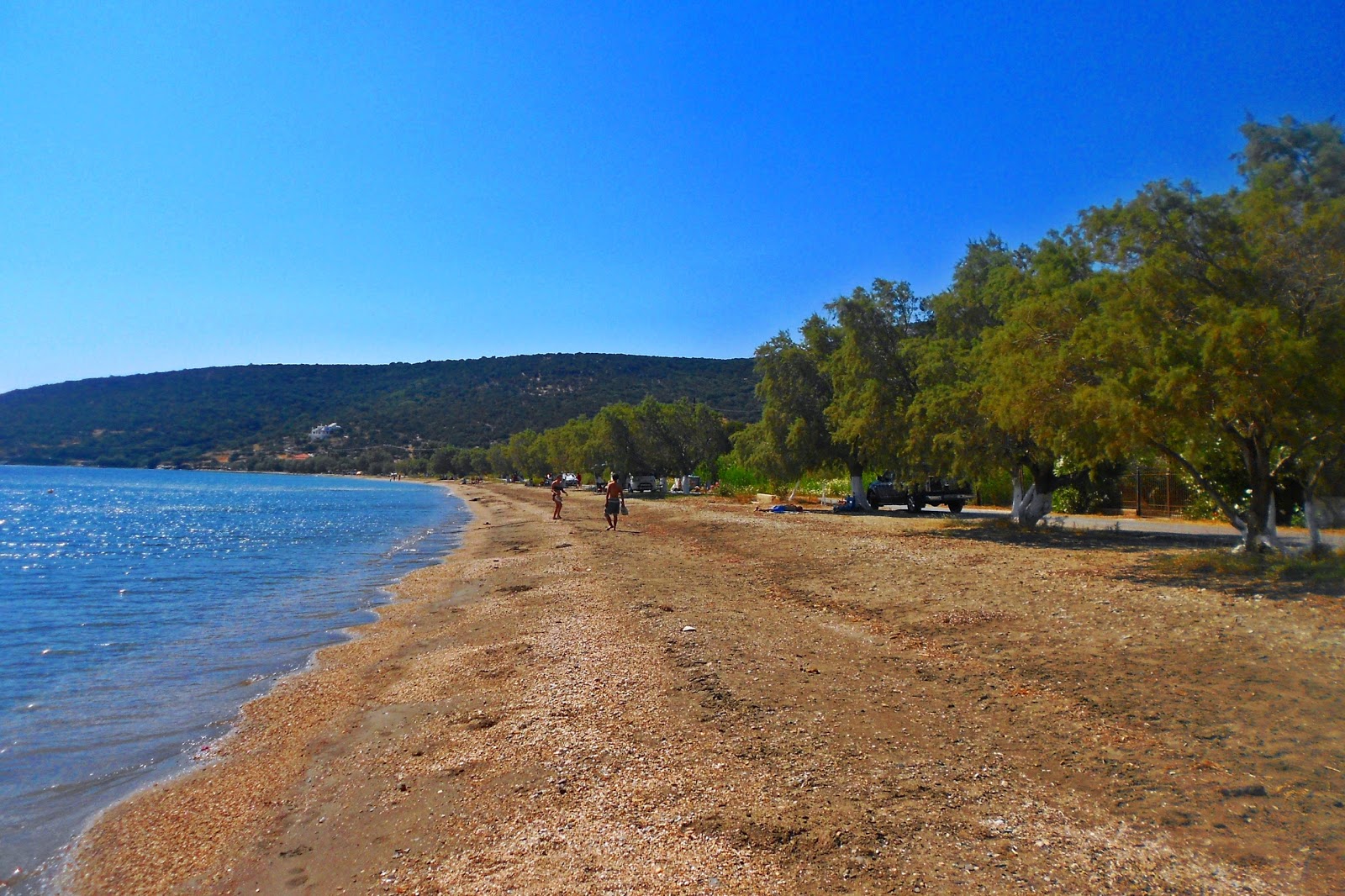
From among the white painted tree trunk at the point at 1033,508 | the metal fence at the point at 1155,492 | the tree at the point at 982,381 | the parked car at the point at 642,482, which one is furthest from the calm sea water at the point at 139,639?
the parked car at the point at 642,482

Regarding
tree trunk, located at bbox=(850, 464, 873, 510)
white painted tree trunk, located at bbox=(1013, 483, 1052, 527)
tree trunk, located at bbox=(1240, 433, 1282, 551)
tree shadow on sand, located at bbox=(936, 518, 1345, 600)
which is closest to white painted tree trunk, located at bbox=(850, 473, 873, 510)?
tree trunk, located at bbox=(850, 464, 873, 510)

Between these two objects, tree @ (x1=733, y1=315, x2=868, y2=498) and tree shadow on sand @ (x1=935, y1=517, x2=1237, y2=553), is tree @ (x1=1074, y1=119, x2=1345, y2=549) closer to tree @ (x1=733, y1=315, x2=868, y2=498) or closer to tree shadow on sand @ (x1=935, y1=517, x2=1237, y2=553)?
tree shadow on sand @ (x1=935, y1=517, x2=1237, y2=553)

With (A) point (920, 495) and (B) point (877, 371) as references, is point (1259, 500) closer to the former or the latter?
(B) point (877, 371)

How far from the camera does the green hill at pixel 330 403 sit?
480ft

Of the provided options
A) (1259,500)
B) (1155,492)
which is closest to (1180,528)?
(1155,492)

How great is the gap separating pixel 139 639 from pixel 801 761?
39.6 ft

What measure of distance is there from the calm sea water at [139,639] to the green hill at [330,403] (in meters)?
95.3

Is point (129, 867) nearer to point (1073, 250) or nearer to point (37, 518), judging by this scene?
point (1073, 250)

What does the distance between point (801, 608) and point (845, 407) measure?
15560mm

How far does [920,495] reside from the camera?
34.9 metres

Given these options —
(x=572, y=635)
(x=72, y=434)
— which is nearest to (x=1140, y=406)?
(x=572, y=635)

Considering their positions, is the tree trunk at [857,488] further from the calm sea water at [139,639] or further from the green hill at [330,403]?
the green hill at [330,403]

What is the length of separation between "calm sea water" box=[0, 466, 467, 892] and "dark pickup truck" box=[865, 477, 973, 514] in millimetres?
17976

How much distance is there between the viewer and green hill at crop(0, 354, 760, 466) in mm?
146250
